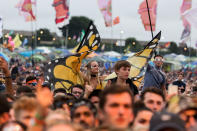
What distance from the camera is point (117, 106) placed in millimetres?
5574

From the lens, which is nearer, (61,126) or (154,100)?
(61,126)

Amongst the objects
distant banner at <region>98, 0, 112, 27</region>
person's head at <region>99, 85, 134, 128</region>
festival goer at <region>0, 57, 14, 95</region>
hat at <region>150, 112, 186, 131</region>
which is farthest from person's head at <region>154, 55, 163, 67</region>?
distant banner at <region>98, 0, 112, 27</region>

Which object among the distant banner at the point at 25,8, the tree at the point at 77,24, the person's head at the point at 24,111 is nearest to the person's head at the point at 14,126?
the person's head at the point at 24,111

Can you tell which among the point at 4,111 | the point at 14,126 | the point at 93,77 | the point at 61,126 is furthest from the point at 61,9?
the point at 61,126

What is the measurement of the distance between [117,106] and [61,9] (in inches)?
1032

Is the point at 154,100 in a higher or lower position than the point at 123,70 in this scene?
lower

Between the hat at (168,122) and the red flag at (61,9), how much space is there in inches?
1044

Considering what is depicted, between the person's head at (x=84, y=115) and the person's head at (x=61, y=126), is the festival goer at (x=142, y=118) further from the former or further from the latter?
the person's head at (x=61, y=126)

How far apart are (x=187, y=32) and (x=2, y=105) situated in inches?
918

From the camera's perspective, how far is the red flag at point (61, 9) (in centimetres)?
3128

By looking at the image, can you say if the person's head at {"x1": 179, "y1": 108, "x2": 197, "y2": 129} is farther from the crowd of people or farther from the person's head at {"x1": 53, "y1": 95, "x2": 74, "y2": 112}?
the person's head at {"x1": 53, "y1": 95, "x2": 74, "y2": 112}

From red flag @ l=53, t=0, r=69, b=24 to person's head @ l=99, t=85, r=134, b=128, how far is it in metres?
25.7

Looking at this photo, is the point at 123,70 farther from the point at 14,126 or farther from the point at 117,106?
the point at 14,126

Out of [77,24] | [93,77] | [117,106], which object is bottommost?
[77,24]
